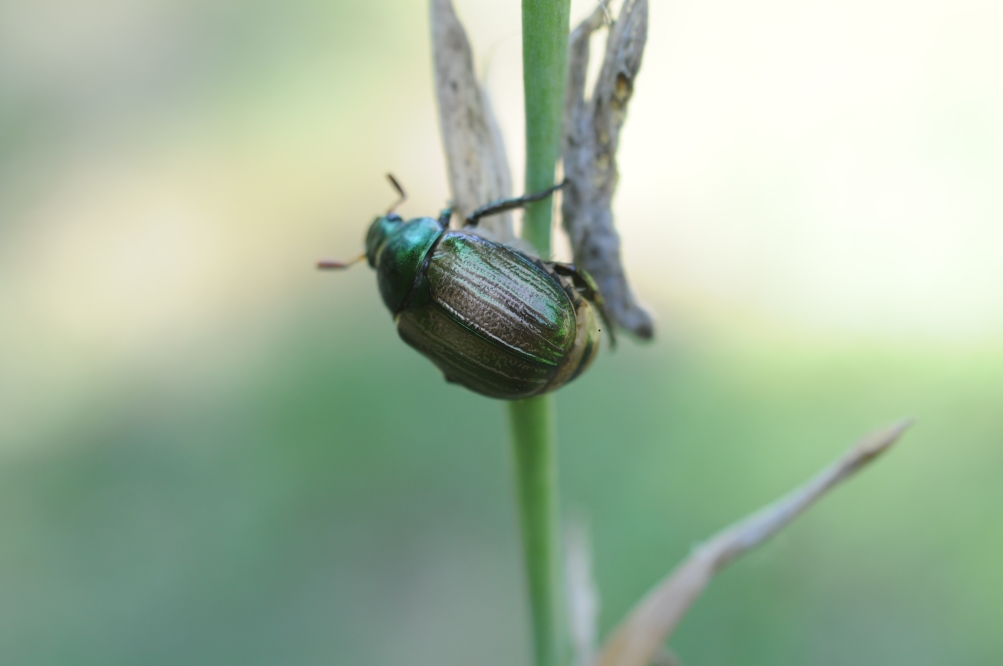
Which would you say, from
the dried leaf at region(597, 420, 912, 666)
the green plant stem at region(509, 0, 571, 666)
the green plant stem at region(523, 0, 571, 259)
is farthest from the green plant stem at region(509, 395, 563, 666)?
the green plant stem at region(523, 0, 571, 259)

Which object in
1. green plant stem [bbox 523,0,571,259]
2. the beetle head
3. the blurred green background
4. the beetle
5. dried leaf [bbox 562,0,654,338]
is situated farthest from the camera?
the blurred green background

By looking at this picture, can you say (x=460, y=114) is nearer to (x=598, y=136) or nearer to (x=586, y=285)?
(x=598, y=136)

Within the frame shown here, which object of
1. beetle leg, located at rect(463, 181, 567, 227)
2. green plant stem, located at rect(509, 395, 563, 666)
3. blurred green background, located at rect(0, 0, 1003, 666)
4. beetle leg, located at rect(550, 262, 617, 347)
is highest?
beetle leg, located at rect(463, 181, 567, 227)

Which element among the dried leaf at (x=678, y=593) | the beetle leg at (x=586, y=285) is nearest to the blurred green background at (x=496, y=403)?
the beetle leg at (x=586, y=285)

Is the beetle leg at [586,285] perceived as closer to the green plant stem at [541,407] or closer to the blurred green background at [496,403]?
the green plant stem at [541,407]

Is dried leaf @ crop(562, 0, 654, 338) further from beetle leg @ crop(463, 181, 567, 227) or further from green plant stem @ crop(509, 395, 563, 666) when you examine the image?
green plant stem @ crop(509, 395, 563, 666)

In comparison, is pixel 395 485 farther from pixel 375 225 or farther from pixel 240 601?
pixel 375 225

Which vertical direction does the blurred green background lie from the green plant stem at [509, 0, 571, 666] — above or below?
below

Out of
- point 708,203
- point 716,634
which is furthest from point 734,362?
point 716,634
